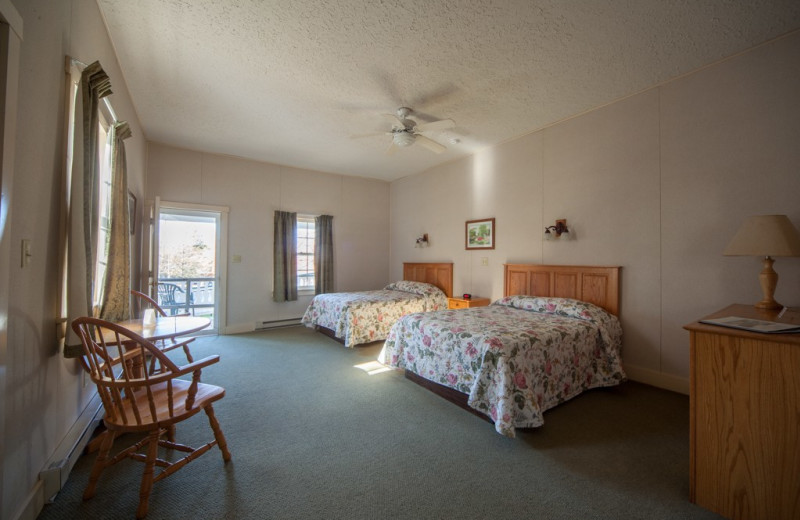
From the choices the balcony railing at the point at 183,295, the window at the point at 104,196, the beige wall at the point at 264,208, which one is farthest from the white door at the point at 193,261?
the window at the point at 104,196

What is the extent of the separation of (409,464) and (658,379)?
2594 millimetres

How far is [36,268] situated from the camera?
4.87 ft

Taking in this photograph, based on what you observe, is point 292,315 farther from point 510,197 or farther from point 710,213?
point 710,213

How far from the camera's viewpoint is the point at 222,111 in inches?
Result: 143

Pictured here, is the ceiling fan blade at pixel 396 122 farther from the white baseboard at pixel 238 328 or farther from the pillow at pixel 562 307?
the white baseboard at pixel 238 328

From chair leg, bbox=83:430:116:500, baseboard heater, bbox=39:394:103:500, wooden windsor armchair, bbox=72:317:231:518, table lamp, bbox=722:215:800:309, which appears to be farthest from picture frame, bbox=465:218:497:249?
baseboard heater, bbox=39:394:103:500

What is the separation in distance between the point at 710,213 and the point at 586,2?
2.02m

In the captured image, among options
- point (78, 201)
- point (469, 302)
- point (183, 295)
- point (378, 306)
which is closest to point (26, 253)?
point (78, 201)

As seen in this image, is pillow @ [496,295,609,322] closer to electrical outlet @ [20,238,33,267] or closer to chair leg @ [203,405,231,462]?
chair leg @ [203,405,231,462]

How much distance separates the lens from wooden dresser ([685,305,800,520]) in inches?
53.6

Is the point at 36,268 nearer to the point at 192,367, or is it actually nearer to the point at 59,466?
the point at 192,367

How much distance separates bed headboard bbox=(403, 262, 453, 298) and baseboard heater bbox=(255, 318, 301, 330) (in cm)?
220

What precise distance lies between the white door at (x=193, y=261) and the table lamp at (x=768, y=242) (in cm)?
587

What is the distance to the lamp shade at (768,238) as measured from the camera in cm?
203
